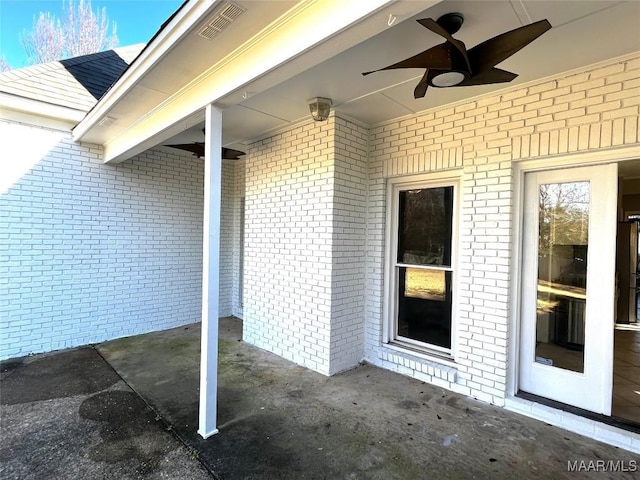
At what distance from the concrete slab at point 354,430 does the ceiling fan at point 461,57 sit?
2.53 m

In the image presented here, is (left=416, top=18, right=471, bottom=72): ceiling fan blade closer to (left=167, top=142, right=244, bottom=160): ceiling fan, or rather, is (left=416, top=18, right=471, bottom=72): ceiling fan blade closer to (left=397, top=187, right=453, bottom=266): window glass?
(left=397, top=187, right=453, bottom=266): window glass

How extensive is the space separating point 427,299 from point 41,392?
402 centimetres

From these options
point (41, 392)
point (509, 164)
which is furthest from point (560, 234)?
point (41, 392)

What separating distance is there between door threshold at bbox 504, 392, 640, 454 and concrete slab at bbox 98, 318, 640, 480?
0.07 metres

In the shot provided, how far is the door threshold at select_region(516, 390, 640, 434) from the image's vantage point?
2396mm

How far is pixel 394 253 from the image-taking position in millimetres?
3801

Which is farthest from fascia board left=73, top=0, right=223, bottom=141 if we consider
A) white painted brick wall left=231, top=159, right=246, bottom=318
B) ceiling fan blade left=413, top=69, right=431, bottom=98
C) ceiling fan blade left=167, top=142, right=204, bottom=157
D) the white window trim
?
white painted brick wall left=231, top=159, right=246, bottom=318

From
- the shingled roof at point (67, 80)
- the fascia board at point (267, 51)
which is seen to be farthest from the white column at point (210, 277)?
the shingled roof at point (67, 80)

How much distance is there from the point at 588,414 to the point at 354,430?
1.87 m

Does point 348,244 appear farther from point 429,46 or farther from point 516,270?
point 429,46

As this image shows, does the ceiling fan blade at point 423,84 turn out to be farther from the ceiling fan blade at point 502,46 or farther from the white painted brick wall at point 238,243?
the white painted brick wall at point 238,243

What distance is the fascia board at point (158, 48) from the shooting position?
1922 mm

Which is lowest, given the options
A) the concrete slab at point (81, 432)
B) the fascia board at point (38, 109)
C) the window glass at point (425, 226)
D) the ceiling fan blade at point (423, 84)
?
the concrete slab at point (81, 432)

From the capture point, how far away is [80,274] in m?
4.45
